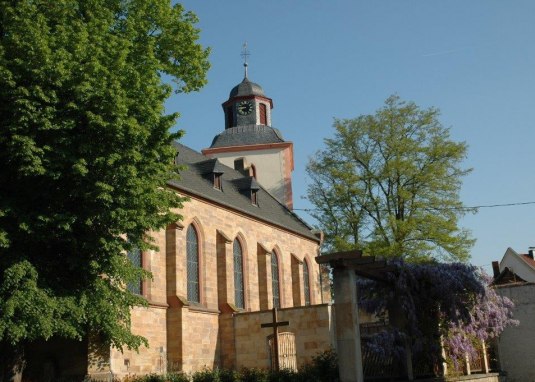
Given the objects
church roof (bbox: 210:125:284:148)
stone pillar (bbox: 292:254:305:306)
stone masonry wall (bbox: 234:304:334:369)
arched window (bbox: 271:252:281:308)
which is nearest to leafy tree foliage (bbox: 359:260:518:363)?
stone masonry wall (bbox: 234:304:334:369)

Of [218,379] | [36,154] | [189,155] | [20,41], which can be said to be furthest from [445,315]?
[189,155]

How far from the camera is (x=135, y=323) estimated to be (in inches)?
808

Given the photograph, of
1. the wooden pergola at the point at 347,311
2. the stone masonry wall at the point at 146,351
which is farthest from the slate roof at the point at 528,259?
the wooden pergola at the point at 347,311

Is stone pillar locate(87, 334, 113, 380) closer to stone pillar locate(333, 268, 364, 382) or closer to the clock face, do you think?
stone pillar locate(333, 268, 364, 382)

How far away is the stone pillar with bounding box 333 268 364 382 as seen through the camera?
44.9 feet

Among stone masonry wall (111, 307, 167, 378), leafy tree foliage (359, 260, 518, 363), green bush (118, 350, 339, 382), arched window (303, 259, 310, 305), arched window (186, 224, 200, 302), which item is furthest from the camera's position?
arched window (303, 259, 310, 305)

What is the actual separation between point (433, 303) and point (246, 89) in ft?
88.8

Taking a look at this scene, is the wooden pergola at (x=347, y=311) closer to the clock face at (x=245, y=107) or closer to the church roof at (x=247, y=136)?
the church roof at (x=247, y=136)

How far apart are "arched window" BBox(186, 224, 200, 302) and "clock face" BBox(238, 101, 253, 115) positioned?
17830 millimetres

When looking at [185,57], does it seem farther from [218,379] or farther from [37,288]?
[218,379]

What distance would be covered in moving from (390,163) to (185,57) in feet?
54.9

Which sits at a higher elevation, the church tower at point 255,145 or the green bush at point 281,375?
the church tower at point 255,145

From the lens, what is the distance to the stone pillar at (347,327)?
13.7 metres

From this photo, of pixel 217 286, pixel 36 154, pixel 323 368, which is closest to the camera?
pixel 36 154
